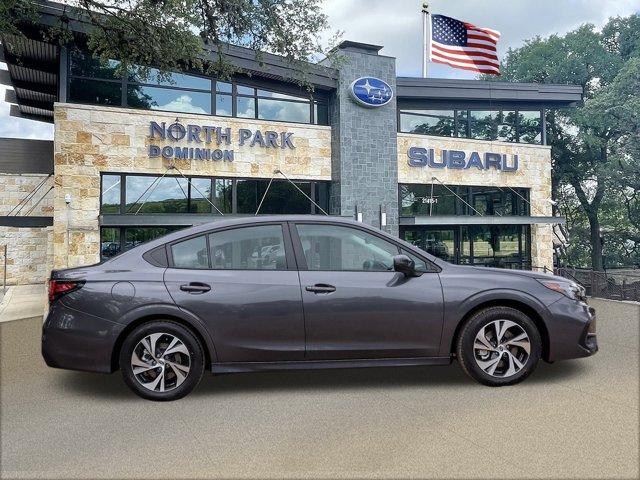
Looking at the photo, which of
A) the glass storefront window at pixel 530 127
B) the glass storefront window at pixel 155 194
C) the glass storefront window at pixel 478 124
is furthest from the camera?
the glass storefront window at pixel 530 127

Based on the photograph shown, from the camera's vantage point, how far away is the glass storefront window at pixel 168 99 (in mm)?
15117

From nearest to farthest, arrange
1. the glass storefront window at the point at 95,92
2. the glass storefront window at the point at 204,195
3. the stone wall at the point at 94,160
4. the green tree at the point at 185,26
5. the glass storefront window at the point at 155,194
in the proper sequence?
the green tree at the point at 185,26 → the stone wall at the point at 94,160 → the glass storefront window at the point at 95,92 → the glass storefront window at the point at 204,195 → the glass storefront window at the point at 155,194

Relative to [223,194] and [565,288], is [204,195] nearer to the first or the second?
[223,194]

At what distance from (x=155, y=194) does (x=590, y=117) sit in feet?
72.5

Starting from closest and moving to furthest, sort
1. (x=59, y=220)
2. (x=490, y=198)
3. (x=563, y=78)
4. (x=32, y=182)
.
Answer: (x=59, y=220) → (x=32, y=182) → (x=490, y=198) → (x=563, y=78)

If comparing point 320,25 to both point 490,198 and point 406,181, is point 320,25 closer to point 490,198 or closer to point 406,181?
Result: point 406,181

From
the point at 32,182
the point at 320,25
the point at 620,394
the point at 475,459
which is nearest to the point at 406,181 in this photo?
the point at 320,25

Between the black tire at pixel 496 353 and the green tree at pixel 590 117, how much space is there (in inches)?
981

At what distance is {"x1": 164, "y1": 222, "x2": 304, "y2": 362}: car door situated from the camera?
184 inches

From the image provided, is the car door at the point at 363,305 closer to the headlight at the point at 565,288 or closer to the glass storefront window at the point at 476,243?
the headlight at the point at 565,288

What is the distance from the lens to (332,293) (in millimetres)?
4801

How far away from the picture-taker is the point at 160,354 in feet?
15.2

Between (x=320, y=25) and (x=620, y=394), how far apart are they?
944 centimetres

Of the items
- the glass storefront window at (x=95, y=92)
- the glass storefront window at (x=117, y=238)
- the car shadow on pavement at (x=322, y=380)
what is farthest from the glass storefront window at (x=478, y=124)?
the car shadow on pavement at (x=322, y=380)
